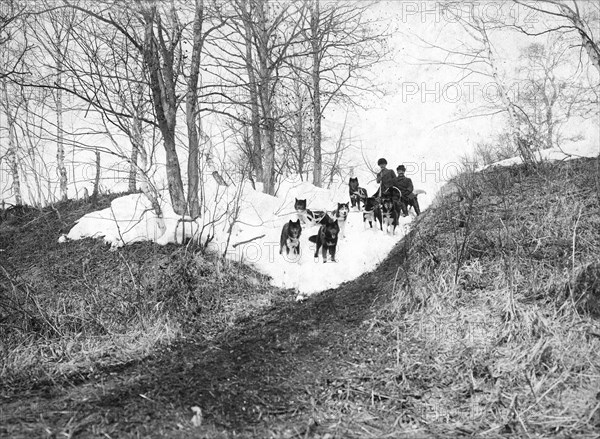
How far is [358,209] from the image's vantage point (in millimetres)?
11320

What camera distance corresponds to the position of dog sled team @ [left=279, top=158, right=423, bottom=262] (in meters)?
7.24

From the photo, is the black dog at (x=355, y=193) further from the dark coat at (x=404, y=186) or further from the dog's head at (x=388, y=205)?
the dog's head at (x=388, y=205)

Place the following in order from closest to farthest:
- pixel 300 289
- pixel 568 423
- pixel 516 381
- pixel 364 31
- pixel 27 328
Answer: pixel 568 423
pixel 516 381
pixel 27 328
pixel 300 289
pixel 364 31

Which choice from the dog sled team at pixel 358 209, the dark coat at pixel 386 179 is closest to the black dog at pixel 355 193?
the dog sled team at pixel 358 209

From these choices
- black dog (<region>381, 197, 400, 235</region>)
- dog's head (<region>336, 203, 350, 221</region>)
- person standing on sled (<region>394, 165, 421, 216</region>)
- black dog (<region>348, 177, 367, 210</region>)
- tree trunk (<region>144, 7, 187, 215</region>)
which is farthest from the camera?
black dog (<region>348, 177, 367, 210</region>)

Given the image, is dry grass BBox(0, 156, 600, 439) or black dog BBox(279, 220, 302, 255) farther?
black dog BBox(279, 220, 302, 255)

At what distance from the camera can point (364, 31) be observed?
12398mm

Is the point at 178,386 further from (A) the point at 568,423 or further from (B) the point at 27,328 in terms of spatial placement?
(A) the point at 568,423

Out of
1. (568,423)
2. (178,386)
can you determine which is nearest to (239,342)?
(178,386)

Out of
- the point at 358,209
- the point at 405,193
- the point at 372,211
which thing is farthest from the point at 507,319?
the point at 358,209

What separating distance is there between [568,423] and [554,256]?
2232 millimetres

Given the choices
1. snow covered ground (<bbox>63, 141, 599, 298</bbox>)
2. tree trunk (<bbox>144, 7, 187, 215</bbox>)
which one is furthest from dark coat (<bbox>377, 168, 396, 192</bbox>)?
tree trunk (<bbox>144, 7, 187, 215</bbox>)

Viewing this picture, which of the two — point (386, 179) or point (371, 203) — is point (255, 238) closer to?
point (371, 203)

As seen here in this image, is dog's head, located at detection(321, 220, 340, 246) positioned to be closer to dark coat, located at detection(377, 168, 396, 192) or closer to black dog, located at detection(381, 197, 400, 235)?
black dog, located at detection(381, 197, 400, 235)
